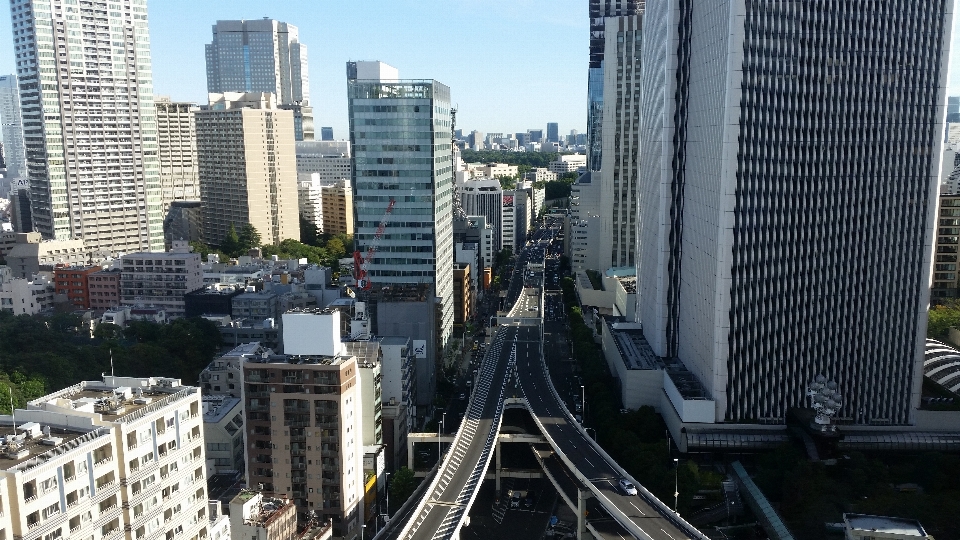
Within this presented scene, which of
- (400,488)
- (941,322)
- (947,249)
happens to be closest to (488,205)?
(947,249)

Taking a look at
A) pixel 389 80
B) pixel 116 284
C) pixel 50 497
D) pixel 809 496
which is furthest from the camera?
pixel 116 284

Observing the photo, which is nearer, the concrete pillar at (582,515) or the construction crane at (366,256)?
the concrete pillar at (582,515)

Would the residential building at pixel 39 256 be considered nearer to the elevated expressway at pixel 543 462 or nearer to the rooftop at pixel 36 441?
the elevated expressway at pixel 543 462

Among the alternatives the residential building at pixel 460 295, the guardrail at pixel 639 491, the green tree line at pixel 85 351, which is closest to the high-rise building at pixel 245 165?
the residential building at pixel 460 295

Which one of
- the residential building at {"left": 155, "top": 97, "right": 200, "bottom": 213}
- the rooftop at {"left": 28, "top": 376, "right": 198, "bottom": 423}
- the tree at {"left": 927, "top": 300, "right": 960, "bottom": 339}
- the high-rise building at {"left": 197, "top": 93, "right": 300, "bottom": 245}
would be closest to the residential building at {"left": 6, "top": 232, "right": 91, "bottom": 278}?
the high-rise building at {"left": 197, "top": 93, "right": 300, "bottom": 245}

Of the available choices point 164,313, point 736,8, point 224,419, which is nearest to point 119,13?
point 164,313

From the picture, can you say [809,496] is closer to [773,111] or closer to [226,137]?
[773,111]
